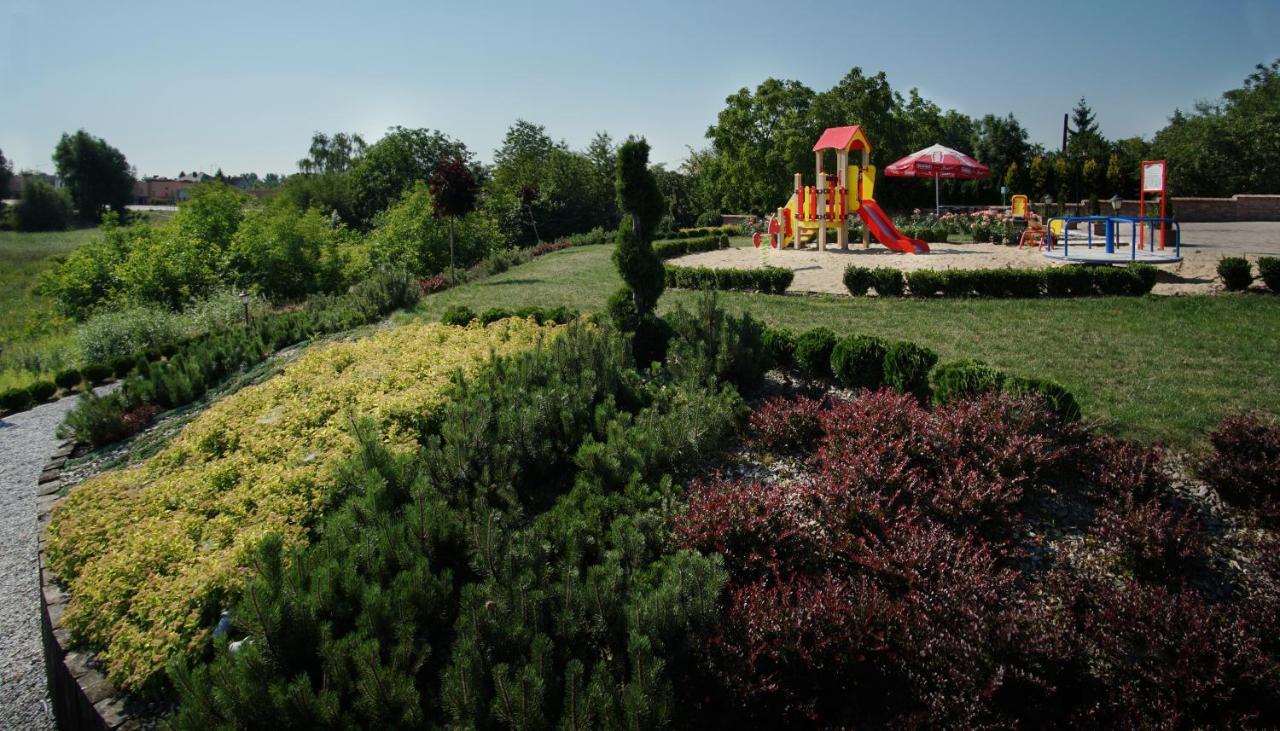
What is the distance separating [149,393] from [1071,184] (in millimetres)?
29674

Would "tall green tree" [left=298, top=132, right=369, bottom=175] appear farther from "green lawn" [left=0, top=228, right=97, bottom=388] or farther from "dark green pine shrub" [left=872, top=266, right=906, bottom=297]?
"dark green pine shrub" [left=872, top=266, right=906, bottom=297]

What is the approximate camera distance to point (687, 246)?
1967cm

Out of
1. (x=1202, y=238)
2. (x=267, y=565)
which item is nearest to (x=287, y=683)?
(x=267, y=565)

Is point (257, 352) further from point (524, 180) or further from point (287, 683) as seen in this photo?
point (524, 180)

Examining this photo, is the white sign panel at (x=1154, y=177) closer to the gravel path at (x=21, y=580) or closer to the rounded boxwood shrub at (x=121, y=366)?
the gravel path at (x=21, y=580)

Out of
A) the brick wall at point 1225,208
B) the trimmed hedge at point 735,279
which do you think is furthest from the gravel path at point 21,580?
the brick wall at point 1225,208

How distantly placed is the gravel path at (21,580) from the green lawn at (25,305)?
3.54 meters

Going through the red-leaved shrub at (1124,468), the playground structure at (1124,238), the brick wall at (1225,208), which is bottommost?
the red-leaved shrub at (1124,468)

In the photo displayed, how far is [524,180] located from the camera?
32.1m

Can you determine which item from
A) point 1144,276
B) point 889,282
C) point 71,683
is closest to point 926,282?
point 889,282

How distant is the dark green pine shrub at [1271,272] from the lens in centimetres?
938

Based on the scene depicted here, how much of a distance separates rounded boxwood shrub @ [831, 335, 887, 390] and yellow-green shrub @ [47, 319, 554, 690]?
3.35 metres

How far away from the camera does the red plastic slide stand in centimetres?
1622

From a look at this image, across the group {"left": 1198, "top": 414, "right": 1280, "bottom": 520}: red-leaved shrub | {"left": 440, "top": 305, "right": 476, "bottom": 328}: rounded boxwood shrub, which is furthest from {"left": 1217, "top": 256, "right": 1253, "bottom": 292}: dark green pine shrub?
{"left": 440, "top": 305, "right": 476, "bottom": 328}: rounded boxwood shrub
